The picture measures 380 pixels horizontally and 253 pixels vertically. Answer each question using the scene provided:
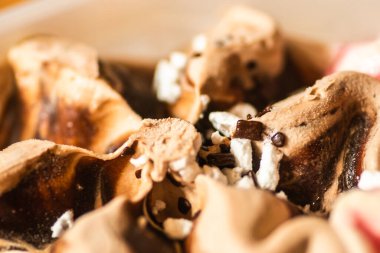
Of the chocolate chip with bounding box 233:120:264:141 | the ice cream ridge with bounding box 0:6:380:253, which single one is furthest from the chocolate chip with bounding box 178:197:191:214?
the chocolate chip with bounding box 233:120:264:141

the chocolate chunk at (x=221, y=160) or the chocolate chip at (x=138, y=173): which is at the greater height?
the chocolate chunk at (x=221, y=160)

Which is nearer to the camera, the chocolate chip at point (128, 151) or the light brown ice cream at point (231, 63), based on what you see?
the chocolate chip at point (128, 151)

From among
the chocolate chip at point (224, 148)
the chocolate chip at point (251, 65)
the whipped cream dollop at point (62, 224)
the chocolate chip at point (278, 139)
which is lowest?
the whipped cream dollop at point (62, 224)

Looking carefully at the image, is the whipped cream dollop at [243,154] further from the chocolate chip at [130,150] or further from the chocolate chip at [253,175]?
the chocolate chip at [130,150]

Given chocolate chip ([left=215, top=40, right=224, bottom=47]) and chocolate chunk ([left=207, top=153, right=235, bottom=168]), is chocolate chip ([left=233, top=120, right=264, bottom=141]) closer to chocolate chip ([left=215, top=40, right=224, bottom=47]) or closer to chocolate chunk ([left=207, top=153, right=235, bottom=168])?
chocolate chunk ([left=207, top=153, right=235, bottom=168])

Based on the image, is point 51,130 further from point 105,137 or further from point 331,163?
point 331,163

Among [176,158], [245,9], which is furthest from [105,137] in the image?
[245,9]

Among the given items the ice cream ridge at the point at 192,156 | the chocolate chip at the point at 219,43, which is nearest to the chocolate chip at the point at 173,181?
the ice cream ridge at the point at 192,156

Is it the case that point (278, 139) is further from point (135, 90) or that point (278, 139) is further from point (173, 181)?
point (135, 90)
